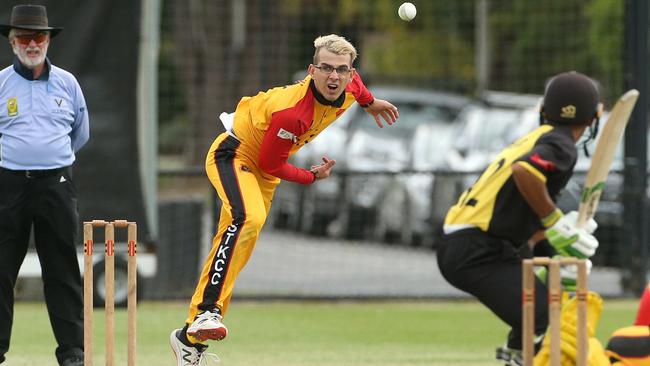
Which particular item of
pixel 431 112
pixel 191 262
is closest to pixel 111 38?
pixel 191 262

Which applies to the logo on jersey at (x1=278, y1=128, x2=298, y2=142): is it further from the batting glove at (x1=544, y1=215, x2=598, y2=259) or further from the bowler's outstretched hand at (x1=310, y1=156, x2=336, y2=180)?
the batting glove at (x1=544, y1=215, x2=598, y2=259)

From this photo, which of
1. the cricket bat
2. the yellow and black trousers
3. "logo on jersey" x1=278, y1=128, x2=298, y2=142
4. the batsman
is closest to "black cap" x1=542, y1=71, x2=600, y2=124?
the batsman

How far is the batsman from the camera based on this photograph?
6.73 m

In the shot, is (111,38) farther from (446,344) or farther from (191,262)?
(446,344)

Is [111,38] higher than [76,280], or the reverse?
[111,38]

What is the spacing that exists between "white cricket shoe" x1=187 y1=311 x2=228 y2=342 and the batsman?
3.91 ft

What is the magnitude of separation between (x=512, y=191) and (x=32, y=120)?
268cm

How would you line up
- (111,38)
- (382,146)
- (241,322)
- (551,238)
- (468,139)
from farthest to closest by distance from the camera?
(382,146)
(468,139)
(111,38)
(241,322)
(551,238)

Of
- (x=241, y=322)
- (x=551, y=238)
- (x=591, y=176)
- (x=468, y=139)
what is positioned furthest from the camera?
(x=468, y=139)

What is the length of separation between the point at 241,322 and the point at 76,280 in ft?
12.0

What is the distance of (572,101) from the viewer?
22.8 feet

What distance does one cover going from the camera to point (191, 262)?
12594mm

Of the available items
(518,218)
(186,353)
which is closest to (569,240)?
(518,218)

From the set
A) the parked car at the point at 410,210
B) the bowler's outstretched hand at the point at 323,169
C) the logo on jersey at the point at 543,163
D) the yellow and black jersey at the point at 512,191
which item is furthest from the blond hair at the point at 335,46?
the parked car at the point at 410,210
